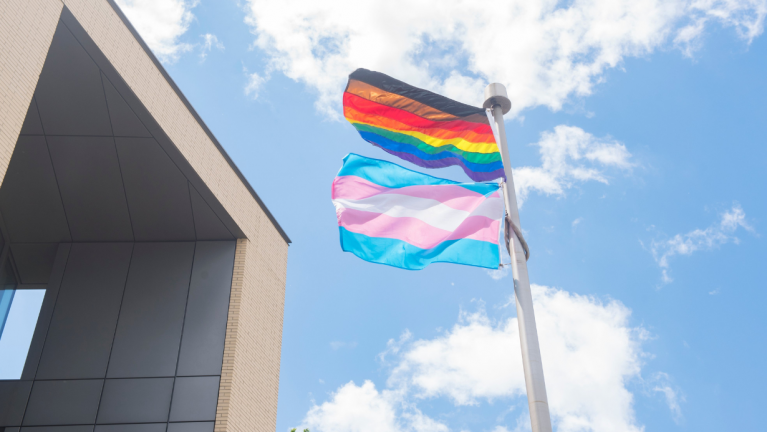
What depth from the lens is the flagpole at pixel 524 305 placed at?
254 inches

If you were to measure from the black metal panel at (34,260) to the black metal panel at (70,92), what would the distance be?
3919 mm

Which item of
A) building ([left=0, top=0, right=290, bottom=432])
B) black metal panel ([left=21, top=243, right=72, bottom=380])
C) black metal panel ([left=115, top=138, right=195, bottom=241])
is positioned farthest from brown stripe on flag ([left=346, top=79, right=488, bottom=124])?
black metal panel ([left=21, top=243, right=72, bottom=380])

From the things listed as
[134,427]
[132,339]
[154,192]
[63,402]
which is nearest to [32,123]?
[154,192]

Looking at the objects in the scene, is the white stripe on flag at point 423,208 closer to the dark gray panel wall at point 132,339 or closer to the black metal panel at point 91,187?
the dark gray panel wall at point 132,339

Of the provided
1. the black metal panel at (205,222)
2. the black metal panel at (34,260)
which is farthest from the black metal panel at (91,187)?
the black metal panel at (205,222)

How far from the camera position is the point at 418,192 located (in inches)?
352

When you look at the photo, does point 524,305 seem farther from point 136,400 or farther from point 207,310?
point 136,400

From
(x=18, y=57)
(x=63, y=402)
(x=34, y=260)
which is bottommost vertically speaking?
(x=63, y=402)

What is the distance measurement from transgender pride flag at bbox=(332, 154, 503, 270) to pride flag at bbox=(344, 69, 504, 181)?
0.56m

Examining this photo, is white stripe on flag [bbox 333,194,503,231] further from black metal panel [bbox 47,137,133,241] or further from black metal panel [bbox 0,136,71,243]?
black metal panel [bbox 0,136,71,243]

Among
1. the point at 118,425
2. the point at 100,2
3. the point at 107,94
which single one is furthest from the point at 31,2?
the point at 118,425

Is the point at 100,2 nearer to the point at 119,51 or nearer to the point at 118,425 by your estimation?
the point at 119,51

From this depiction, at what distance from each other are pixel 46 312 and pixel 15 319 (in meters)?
0.78

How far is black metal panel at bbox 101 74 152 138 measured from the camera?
11.0 m
